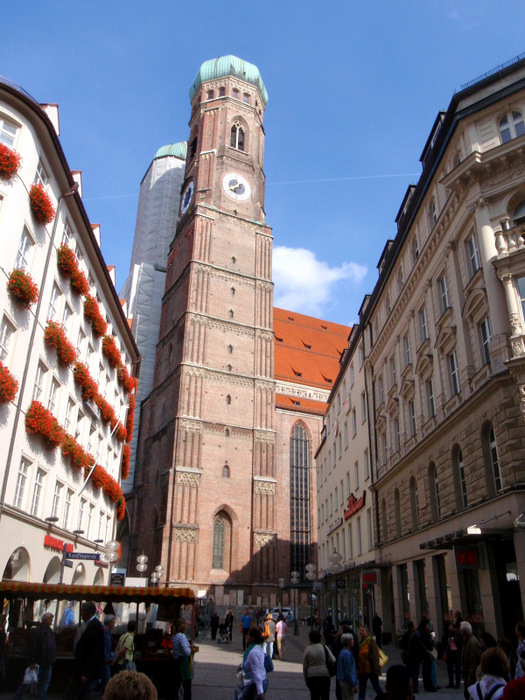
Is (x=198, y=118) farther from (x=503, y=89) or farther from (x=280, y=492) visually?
(x=503, y=89)

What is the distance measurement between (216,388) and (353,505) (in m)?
20.4

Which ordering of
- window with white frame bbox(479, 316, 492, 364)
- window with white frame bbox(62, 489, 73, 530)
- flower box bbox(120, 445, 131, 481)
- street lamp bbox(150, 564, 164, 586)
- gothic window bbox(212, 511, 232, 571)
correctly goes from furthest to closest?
gothic window bbox(212, 511, 232, 571)
street lamp bbox(150, 564, 164, 586)
flower box bbox(120, 445, 131, 481)
window with white frame bbox(62, 489, 73, 530)
window with white frame bbox(479, 316, 492, 364)

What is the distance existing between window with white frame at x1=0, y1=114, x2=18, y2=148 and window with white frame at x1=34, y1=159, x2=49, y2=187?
107 cm

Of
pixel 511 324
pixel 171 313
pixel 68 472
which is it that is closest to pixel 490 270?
pixel 511 324

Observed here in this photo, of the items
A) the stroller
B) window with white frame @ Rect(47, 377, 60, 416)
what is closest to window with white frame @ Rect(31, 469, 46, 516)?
window with white frame @ Rect(47, 377, 60, 416)

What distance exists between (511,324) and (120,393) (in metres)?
21.4

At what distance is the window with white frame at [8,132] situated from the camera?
16.4 meters

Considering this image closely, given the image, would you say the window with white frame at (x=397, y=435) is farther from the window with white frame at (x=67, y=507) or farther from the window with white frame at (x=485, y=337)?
the window with white frame at (x=67, y=507)

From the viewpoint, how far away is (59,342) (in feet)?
60.1

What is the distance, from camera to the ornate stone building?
4381cm

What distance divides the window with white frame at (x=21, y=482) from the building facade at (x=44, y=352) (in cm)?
3

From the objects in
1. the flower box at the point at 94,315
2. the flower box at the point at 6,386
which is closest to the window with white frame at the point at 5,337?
the flower box at the point at 6,386

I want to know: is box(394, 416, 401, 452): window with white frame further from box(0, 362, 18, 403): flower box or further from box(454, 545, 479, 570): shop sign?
box(0, 362, 18, 403): flower box

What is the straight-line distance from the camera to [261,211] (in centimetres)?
5891
